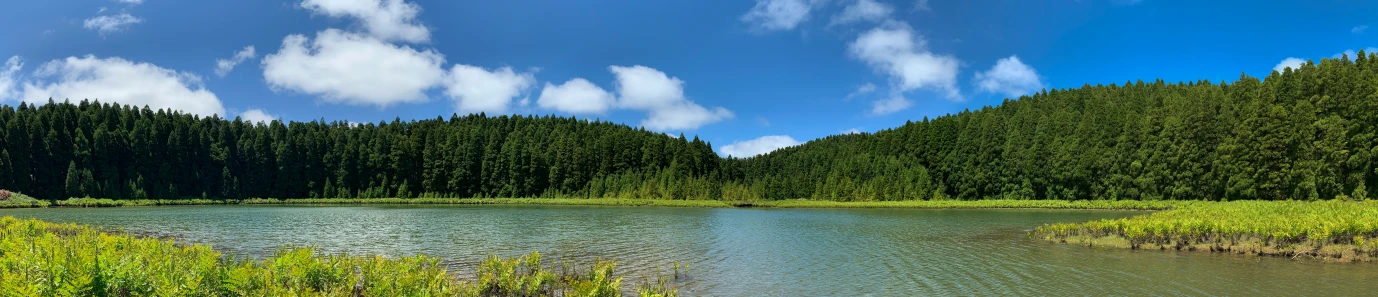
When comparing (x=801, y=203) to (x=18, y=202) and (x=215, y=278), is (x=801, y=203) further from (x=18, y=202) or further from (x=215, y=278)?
(x=18, y=202)

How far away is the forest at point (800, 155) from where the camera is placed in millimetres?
59594

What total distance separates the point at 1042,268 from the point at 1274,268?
226 inches

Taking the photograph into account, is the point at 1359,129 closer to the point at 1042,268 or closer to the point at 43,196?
the point at 1042,268

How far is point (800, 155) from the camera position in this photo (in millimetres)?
154750

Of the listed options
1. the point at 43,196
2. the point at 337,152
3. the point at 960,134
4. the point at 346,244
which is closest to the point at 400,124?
the point at 337,152

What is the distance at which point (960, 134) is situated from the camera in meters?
110

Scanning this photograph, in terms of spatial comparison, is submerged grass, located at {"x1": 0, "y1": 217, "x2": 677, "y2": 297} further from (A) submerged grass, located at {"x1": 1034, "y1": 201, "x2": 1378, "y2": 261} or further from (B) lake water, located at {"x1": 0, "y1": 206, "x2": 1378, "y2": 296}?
(A) submerged grass, located at {"x1": 1034, "y1": 201, "x2": 1378, "y2": 261}

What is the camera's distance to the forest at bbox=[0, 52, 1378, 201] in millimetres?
59594

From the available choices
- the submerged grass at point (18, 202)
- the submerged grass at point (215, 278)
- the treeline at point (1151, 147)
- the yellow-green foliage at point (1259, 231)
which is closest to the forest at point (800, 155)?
the treeline at point (1151, 147)

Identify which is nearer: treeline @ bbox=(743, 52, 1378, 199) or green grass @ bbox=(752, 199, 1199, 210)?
treeline @ bbox=(743, 52, 1378, 199)

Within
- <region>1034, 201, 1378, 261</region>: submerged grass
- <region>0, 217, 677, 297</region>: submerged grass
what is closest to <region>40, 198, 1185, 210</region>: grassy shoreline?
<region>1034, 201, 1378, 261</region>: submerged grass

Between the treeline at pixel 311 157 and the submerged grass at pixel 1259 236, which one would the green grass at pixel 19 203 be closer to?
the treeline at pixel 311 157

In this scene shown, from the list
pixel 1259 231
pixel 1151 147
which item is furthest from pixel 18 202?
pixel 1151 147

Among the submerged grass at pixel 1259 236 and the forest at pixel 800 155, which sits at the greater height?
the forest at pixel 800 155
